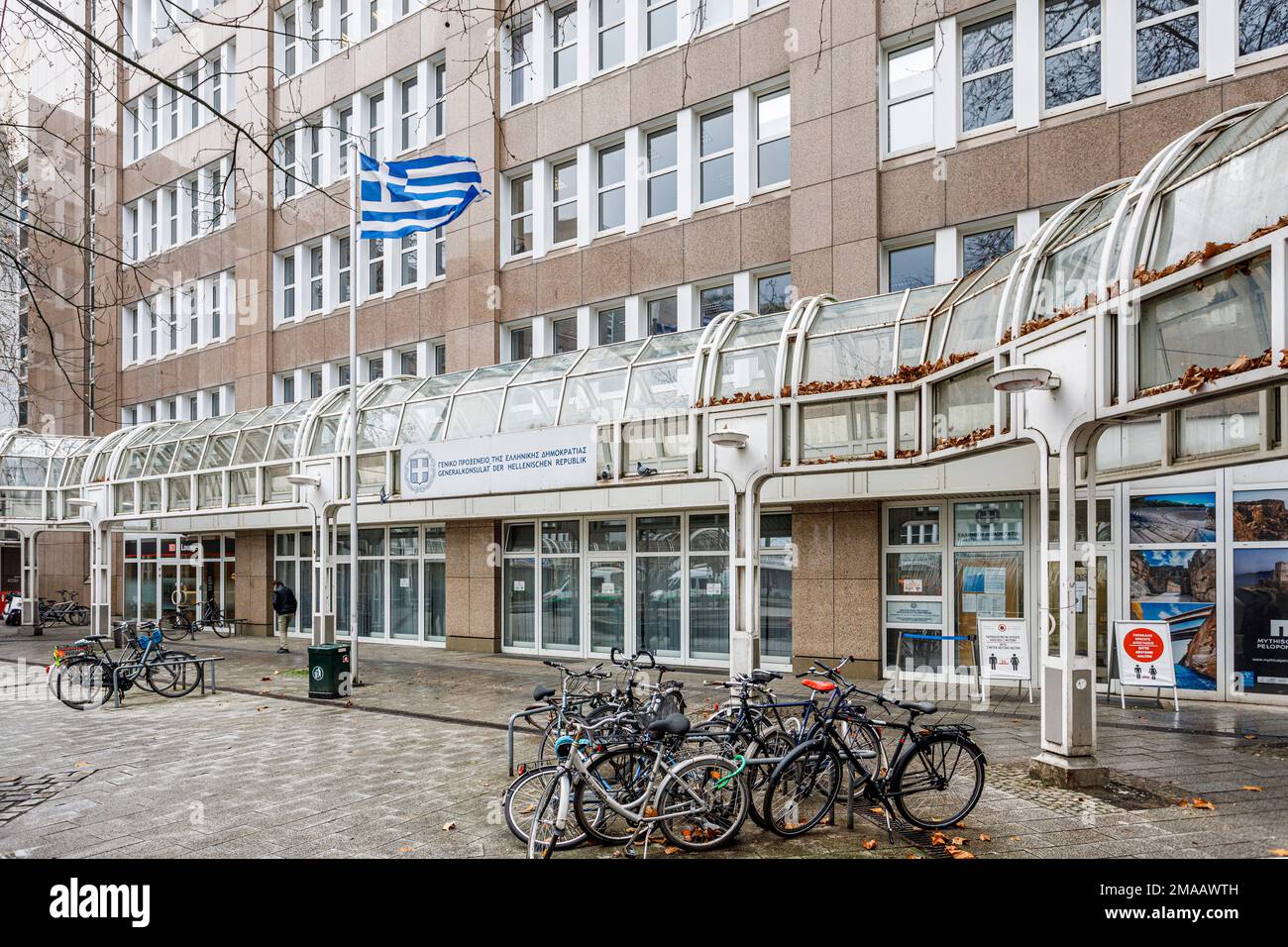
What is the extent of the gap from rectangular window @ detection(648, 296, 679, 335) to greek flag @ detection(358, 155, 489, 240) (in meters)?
4.90

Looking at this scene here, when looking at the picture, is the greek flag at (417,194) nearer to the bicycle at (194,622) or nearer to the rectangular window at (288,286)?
the rectangular window at (288,286)

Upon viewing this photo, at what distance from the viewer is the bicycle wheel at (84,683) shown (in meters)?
13.2

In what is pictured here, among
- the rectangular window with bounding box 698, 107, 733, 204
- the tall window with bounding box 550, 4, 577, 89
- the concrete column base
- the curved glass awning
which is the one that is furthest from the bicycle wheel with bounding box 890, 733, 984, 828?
the tall window with bounding box 550, 4, 577, 89

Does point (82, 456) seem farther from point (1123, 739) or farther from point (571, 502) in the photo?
point (1123, 739)

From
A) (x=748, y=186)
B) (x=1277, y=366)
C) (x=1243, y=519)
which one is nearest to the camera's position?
(x=1277, y=366)

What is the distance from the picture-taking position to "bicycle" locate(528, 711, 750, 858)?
616 centimetres

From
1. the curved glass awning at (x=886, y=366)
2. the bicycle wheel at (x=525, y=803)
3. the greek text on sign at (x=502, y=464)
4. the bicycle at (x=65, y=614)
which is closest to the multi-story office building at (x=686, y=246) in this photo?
the curved glass awning at (x=886, y=366)

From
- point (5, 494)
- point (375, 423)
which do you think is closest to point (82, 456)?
point (5, 494)

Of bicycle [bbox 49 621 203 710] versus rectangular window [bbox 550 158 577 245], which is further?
rectangular window [bbox 550 158 577 245]

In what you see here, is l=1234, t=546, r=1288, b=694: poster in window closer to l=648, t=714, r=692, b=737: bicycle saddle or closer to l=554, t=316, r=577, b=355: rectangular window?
l=648, t=714, r=692, b=737: bicycle saddle

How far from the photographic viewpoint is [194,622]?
25234mm

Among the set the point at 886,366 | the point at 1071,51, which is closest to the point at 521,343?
the point at 886,366

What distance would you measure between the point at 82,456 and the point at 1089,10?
2585 cm
